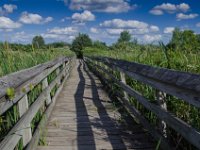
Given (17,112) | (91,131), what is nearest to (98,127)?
(91,131)

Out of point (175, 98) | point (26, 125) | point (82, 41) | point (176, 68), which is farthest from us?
point (82, 41)

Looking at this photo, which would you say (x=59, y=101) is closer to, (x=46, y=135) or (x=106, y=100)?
(x=106, y=100)

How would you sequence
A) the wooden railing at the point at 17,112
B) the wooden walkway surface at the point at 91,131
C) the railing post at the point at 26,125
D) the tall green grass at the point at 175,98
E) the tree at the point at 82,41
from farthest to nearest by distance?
1. the tree at the point at 82,41
2. the wooden walkway surface at the point at 91,131
3. the tall green grass at the point at 175,98
4. the railing post at the point at 26,125
5. the wooden railing at the point at 17,112

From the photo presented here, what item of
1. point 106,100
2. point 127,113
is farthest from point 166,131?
point 106,100

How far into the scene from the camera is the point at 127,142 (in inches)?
177

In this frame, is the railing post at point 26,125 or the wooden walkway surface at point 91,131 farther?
the wooden walkway surface at point 91,131

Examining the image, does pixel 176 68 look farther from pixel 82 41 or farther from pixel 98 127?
pixel 82 41

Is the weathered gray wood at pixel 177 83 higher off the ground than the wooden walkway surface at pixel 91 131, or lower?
higher

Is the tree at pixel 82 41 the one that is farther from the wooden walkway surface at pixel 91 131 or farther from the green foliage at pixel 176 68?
the green foliage at pixel 176 68

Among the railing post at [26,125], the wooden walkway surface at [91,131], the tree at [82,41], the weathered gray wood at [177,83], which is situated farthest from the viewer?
the tree at [82,41]

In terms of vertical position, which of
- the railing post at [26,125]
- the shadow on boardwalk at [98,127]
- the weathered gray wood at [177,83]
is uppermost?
the weathered gray wood at [177,83]

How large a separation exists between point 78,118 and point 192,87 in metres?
3.80

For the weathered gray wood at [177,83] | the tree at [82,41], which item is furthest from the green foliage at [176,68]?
the tree at [82,41]

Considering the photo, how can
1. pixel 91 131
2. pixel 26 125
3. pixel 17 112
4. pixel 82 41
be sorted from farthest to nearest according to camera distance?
pixel 82 41 → pixel 91 131 → pixel 17 112 → pixel 26 125
